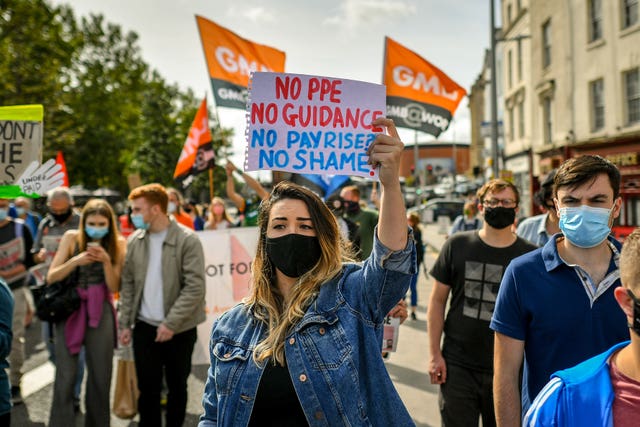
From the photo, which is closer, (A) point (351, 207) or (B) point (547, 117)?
(A) point (351, 207)

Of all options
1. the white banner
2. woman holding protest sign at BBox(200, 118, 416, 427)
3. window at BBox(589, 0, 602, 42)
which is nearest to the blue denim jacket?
woman holding protest sign at BBox(200, 118, 416, 427)

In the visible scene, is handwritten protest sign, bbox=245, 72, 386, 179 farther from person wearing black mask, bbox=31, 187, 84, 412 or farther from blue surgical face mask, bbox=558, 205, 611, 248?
person wearing black mask, bbox=31, 187, 84, 412

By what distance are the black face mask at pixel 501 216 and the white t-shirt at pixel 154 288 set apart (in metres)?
2.55

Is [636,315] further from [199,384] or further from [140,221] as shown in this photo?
[199,384]

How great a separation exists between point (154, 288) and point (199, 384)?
2013 millimetres

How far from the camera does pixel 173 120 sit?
1698 inches

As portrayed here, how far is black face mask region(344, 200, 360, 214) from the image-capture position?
282 inches

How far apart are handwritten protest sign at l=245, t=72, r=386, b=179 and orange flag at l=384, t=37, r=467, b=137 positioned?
3.69m

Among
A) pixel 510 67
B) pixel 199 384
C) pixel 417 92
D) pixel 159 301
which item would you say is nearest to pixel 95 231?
pixel 159 301

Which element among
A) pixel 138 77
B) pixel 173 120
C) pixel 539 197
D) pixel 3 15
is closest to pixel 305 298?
pixel 539 197

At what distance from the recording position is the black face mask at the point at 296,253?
225cm

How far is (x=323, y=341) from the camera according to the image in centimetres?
204

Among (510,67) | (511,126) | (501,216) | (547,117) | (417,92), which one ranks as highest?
(510,67)

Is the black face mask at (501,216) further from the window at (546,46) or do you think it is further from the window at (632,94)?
the window at (546,46)
